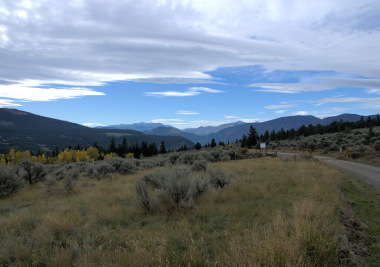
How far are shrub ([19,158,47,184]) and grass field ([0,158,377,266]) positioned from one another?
620 centimetres

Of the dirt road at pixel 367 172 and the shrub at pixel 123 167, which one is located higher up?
the dirt road at pixel 367 172

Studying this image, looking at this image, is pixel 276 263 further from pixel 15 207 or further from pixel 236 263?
pixel 15 207

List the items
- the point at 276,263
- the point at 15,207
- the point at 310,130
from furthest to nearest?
the point at 310,130 < the point at 15,207 < the point at 276,263

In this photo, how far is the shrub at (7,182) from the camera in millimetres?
11156

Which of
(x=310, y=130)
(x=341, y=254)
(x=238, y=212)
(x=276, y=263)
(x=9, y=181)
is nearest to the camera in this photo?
(x=276, y=263)

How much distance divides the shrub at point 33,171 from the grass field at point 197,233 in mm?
6203

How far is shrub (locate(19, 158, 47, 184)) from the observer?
15062mm

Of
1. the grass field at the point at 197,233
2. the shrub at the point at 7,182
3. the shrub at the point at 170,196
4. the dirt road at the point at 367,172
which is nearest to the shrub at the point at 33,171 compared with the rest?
the shrub at the point at 7,182

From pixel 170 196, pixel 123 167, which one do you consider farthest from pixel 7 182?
pixel 170 196

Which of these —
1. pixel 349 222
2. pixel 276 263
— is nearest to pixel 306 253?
pixel 276 263

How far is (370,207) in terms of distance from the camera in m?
7.31

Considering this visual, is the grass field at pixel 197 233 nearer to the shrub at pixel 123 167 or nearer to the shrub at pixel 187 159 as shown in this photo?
the shrub at pixel 123 167

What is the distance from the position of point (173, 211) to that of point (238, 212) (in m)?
2.02

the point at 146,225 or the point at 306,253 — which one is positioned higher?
the point at 306,253
